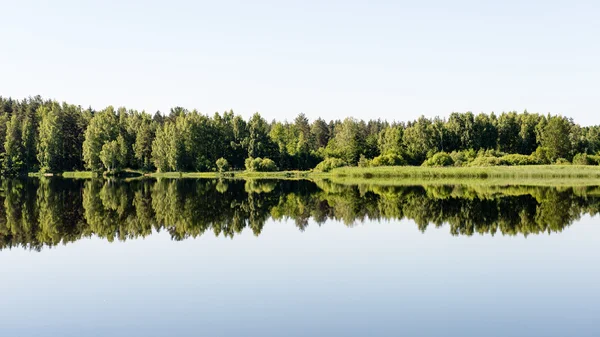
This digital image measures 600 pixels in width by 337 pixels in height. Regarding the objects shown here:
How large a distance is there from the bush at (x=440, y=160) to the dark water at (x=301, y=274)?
229 ft

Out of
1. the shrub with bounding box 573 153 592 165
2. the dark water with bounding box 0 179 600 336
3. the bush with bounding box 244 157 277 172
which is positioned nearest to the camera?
the dark water with bounding box 0 179 600 336

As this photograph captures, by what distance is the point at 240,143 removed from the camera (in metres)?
113

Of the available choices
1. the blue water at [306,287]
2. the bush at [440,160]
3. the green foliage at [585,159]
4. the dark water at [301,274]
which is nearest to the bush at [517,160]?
the green foliage at [585,159]

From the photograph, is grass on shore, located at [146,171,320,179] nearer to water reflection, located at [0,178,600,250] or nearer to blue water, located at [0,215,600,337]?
water reflection, located at [0,178,600,250]

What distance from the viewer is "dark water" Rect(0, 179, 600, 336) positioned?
40.3 feet

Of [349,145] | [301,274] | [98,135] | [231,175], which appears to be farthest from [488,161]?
[301,274]

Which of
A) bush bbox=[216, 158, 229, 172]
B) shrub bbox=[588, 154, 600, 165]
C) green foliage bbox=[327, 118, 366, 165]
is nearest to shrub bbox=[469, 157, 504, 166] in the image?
shrub bbox=[588, 154, 600, 165]

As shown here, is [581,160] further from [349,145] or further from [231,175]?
[231,175]

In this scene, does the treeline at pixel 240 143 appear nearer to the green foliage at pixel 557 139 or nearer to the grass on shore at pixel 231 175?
the green foliage at pixel 557 139

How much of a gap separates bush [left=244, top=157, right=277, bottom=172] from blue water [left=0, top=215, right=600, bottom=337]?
260 ft

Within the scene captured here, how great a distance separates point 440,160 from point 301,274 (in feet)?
292

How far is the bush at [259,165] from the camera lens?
337ft

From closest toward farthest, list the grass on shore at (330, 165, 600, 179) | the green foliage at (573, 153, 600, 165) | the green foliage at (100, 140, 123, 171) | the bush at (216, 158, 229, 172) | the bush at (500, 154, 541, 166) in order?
the grass on shore at (330, 165, 600, 179) → the bush at (500, 154, 541, 166) → the green foliage at (100, 140, 123, 171) → the green foliage at (573, 153, 600, 165) → the bush at (216, 158, 229, 172)

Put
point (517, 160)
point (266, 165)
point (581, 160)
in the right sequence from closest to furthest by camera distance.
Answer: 1. point (517, 160)
2. point (581, 160)
3. point (266, 165)
